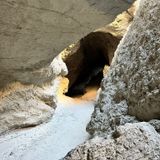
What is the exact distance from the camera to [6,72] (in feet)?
9.37

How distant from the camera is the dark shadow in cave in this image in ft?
22.2

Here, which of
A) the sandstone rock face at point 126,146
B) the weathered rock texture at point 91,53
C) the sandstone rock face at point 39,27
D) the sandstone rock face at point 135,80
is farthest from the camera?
the weathered rock texture at point 91,53

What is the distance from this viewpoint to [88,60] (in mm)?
7621

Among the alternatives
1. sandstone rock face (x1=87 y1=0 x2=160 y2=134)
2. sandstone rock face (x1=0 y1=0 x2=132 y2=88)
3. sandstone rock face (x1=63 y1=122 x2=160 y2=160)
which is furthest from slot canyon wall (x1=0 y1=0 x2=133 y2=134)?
sandstone rock face (x1=63 y1=122 x2=160 y2=160)

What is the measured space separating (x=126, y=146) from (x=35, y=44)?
123 centimetres

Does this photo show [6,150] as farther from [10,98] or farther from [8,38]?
[8,38]

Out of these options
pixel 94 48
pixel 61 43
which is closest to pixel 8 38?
pixel 61 43

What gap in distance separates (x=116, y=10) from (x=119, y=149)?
1.11 m

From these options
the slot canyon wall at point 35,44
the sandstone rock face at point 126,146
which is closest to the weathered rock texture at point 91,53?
the slot canyon wall at point 35,44

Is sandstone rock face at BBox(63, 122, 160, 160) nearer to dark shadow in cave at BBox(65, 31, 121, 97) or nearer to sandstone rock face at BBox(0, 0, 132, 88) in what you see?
sandstone rock face at BBox(0, 0, 132, 88)

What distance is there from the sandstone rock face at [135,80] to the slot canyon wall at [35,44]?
0.31m

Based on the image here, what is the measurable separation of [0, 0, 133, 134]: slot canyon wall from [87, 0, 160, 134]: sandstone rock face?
1.01 feet

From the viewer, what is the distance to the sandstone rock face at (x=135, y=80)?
7.07 ft

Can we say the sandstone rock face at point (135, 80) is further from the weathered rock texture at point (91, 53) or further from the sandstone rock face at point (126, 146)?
the weathered rock texture at point (91, 53)
